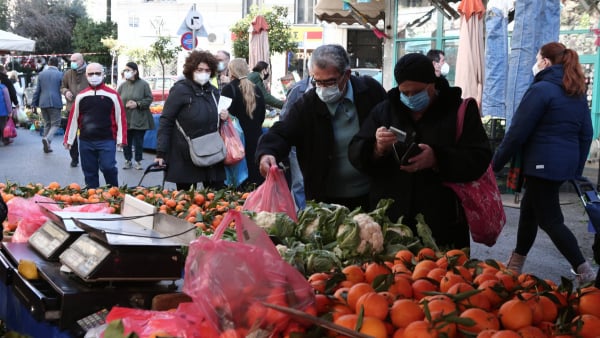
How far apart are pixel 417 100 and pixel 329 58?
0.71 m

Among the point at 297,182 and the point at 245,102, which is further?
the point at 297,182

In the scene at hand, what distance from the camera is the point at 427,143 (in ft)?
12.2

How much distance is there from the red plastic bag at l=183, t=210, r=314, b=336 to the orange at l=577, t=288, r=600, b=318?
0.89m

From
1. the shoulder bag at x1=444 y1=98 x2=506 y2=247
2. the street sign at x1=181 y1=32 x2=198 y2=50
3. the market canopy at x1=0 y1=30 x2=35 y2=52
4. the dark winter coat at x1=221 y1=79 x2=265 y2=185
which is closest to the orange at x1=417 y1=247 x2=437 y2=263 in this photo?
the shoulder bag at x1=444 y1=98 x2=506 y2=247

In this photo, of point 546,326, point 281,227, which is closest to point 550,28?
point 281,227

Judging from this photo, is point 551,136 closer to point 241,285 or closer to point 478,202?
point 478,202

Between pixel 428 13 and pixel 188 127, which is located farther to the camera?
pixel 428 13

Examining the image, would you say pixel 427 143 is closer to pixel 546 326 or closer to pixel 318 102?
pixel 318 102

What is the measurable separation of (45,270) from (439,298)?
1583mm

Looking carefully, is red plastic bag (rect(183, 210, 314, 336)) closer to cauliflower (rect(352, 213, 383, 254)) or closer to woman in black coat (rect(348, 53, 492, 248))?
cauliflower (rect(352, 213, 383, 254))

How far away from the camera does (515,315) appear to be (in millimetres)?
2279

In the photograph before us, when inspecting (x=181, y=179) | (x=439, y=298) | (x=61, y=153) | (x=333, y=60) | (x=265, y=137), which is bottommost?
(x=61, y=153)

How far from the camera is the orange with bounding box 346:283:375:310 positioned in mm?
2390

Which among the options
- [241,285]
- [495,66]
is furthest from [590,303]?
[495,66]
